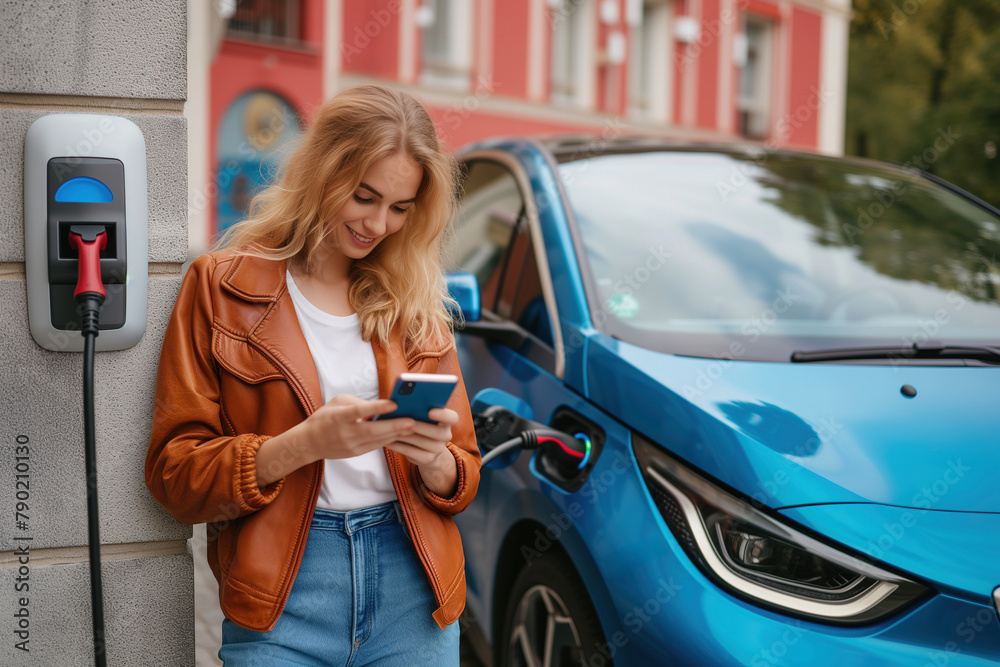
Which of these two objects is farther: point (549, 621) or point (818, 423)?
point (549, 621)

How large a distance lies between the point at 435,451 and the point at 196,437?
1.28 feet

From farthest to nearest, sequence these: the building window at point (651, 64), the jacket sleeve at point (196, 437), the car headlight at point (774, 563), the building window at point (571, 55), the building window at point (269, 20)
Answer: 1. the building window at point (651, 64)
2. the building window at point (571, 55)
3. the building window at point (269, 20)
4. the car headlight at point (774, 563)
5. the jacket sleeve at point (196, 437)

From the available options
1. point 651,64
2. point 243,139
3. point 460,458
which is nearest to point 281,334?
point 460,458

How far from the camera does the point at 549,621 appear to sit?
211 centimetres

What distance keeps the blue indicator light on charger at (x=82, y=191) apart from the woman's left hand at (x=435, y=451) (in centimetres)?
64

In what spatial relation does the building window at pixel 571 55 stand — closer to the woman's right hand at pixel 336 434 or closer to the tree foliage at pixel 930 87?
the tree foliage at pixel 930 87

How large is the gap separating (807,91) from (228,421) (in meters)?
19.6

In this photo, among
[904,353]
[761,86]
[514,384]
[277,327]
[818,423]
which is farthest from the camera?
[761,86]

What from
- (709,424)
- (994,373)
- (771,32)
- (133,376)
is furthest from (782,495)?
(771,32)

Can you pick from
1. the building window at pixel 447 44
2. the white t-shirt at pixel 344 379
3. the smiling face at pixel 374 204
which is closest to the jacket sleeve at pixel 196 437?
the white t-shirt at pixel 344 379

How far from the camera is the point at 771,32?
61.2 ft

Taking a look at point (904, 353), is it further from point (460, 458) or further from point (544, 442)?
point (460, 458)

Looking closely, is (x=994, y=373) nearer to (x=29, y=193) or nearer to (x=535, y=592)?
(x=535, y=592)

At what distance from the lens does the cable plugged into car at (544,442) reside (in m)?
1.98
